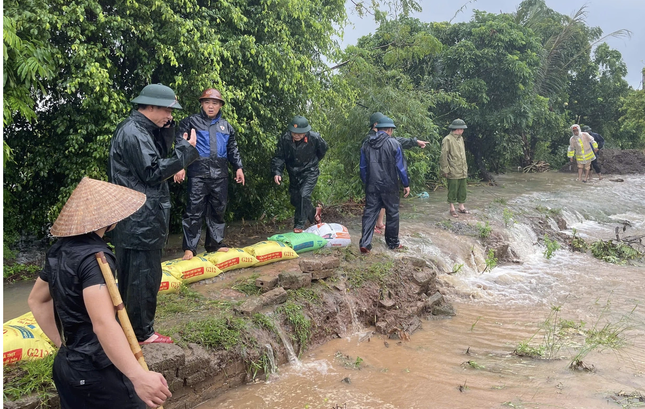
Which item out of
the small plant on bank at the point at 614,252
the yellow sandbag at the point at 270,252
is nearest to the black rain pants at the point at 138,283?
the yellow sandbag at the point at 270,252

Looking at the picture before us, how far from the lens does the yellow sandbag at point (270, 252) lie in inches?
249

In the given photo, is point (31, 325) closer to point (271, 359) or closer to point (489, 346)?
point (271, 359)

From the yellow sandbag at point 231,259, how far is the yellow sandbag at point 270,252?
0.29 feet

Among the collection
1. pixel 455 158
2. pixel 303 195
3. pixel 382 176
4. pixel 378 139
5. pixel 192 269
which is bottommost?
pixel 192 269

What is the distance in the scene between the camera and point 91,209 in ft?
7.66

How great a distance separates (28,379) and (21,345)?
34 centimetres

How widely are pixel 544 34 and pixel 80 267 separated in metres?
21.7

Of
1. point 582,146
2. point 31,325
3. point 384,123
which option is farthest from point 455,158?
point 582,146

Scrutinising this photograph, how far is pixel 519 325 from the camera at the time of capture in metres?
6.09

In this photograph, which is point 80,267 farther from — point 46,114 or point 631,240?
point 631,240

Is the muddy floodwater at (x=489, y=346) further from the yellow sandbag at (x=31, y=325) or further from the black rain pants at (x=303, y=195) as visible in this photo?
the yellow sandbag at (x=31, y=325)

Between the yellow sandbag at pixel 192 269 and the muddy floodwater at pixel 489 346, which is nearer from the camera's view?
the muddy floodwater at pixel 489 346

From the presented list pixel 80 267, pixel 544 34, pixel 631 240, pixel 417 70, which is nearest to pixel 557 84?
pixel 544 34

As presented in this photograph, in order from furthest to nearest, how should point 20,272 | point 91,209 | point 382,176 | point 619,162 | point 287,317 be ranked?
point 619,162 → point 382,176 → point 20,272 → point 287,317 → point 91,209
